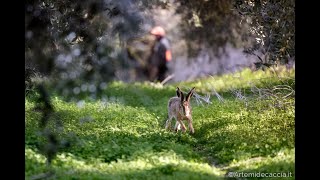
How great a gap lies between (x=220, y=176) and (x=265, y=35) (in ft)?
12.3

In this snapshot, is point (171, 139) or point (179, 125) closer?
point (171, 139)

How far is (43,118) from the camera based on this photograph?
1166 cm

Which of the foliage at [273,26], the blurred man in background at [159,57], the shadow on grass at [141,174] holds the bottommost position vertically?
the shadow on grass at [141,174]

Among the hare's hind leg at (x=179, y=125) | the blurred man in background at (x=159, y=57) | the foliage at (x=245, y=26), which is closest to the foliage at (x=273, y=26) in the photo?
the foliage at (x=245, y=26)

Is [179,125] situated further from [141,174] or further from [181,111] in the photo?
[141,174]

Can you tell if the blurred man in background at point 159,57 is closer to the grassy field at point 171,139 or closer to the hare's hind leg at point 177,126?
the grassy field at point 171,139

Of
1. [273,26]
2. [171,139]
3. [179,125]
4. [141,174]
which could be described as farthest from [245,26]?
[141,174]

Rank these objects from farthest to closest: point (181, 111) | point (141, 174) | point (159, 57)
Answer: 1. point (159, 57)
2. point (181, 111)
3. point (141, 174)

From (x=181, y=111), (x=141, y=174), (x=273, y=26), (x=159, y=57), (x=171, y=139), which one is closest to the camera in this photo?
(x=141, y=174)

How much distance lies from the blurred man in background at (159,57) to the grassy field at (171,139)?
28.7 feet

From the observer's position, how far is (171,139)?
12828 mm

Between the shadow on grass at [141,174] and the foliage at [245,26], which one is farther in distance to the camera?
the foliage at [245,26]

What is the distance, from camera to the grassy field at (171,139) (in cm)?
1062

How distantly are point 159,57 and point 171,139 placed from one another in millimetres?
12834
